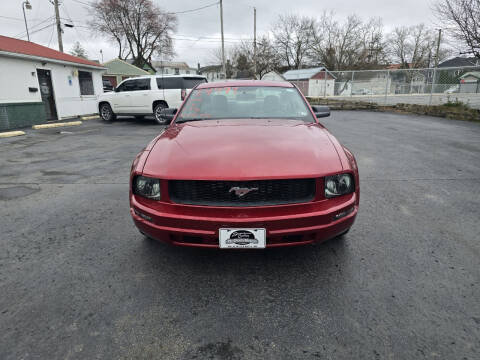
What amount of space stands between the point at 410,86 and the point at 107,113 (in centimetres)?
1682

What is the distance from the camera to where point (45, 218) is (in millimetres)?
3570

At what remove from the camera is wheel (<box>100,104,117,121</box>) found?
13969 mm

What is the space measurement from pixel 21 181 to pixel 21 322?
3.92 metres

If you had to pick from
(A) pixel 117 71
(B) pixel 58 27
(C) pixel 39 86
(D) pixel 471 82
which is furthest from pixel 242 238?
(A) pixel 117 71

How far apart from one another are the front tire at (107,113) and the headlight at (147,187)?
42.3 feet

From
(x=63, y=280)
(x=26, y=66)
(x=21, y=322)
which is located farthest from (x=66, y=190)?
(x=26, y=66)

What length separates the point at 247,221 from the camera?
6.68ft

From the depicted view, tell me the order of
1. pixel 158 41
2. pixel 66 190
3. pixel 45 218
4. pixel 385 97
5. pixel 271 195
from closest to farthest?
pixel 271 195 < pixel 45 218 < pixel 66 190 < pixel 385 97 < pixel 158 41

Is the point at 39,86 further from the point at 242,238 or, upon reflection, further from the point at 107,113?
the point at 242,238

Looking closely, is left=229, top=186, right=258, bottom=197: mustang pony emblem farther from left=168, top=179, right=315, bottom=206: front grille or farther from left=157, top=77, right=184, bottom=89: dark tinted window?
left=157, top=77, right=184, bottom=89: dark tinted window

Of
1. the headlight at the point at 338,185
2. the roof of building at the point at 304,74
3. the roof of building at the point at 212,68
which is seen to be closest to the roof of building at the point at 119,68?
the roof of building at the point at 304,74

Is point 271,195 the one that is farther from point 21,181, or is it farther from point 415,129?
point 415,129

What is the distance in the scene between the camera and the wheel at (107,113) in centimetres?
1397

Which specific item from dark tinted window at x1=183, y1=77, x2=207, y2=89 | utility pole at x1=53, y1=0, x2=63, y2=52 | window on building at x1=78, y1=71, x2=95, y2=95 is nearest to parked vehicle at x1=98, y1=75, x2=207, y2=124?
dark tinted window at x1=183, y1=77, x2=207, y2=89
